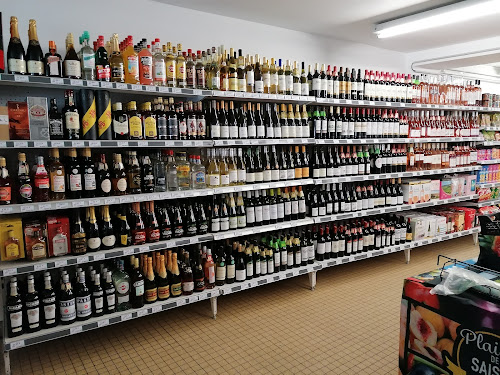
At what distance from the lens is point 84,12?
3.28 metres

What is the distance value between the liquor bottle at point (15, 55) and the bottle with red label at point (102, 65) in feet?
1.61

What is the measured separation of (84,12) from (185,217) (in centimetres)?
201

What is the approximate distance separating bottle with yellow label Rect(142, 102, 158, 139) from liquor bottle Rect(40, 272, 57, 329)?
1334 mm

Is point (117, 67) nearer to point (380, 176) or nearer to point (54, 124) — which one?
point (54, 124)

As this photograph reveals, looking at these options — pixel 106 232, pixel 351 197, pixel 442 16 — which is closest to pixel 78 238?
pixel 106 232

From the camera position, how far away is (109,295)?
2967mm

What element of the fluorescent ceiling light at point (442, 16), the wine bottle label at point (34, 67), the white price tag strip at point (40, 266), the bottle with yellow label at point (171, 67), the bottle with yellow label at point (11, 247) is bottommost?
the white price tag strip at point (40, 266)

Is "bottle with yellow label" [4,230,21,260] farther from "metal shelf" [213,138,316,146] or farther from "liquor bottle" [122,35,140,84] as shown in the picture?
"metal shelf" [213,138,316,146]

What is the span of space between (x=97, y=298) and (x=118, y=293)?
18 centimetres

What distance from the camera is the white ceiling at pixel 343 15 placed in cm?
373

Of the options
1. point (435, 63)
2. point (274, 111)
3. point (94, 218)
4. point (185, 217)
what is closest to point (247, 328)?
point (185, 217)

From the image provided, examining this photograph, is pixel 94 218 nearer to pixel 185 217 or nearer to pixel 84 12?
pixel 185 217

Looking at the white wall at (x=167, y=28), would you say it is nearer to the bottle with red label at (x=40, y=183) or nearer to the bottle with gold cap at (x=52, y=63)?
the bottle with gold cap at (x=52, y=63)

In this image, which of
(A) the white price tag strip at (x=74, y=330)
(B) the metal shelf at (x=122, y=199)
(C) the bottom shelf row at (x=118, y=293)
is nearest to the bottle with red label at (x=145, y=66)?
(B) the metal shelf at (x=122, y=199)
